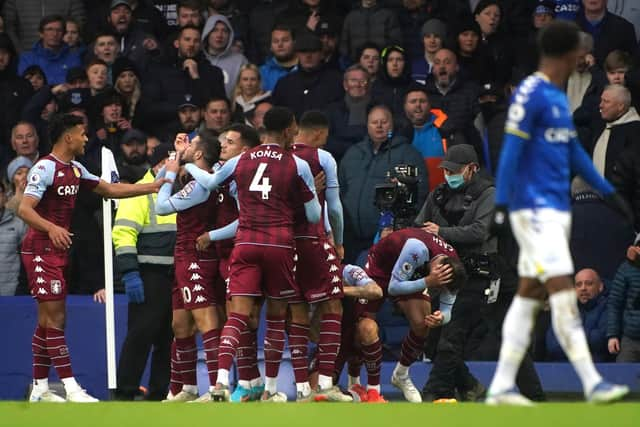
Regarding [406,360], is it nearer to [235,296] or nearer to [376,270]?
[376,270]

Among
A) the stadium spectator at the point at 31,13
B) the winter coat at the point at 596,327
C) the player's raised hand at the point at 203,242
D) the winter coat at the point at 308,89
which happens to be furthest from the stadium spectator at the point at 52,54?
the winter coat at the point at 596,327

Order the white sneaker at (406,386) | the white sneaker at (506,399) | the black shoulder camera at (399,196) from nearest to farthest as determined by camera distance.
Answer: the white sneaker at (506,399), the white sneaker at (406,386), the black shoulder camera at (399,196)

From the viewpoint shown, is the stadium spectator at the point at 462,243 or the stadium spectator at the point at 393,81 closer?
the stadium spectator at the point at 462,243

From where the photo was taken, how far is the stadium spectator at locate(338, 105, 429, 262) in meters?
14.7

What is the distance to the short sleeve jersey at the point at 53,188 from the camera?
11.9 m

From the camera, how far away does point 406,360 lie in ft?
40.3

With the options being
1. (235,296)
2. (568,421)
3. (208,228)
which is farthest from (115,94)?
(568,421)

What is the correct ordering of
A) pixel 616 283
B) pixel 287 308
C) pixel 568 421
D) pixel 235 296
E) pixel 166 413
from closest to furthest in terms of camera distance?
1. pixel 568 421
2. pixel 166 413
3. pixel 235 296
4. pixel 287 308
5. pixel 616 283

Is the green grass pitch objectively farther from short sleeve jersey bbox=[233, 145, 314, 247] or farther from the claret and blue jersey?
short sleeve jersey bbox=[233, 145, 314, 247]

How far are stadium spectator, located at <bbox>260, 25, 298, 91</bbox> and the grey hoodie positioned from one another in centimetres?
30

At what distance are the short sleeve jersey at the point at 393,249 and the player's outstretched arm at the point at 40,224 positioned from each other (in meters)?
2.59

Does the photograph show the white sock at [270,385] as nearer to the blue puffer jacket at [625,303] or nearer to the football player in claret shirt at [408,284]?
the football player in claret shirt at [408,284]

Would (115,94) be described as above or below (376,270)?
above

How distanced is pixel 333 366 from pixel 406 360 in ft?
2.79
